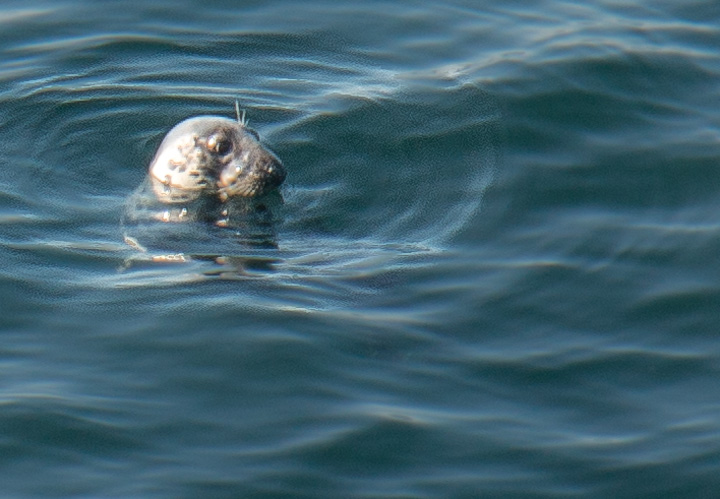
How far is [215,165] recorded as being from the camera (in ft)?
30.3

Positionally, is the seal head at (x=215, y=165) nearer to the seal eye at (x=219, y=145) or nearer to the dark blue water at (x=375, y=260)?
the seal eye at (x=219, y=145)

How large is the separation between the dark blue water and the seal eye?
51 cm

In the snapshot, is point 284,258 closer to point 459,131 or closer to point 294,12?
point 459,131

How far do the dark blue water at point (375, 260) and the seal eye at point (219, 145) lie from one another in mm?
512

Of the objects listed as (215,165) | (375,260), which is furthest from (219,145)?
(375,260)

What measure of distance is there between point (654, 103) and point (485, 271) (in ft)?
9.58

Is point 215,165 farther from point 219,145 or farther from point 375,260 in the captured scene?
point 375,260

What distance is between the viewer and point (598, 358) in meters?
7.38

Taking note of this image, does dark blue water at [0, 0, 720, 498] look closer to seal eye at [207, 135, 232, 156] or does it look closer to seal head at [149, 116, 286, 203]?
→ seal head at [149, 116, 286, 203]

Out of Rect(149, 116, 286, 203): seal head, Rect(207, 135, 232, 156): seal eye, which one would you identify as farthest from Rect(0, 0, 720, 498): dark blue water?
Rect(207, 135, 232, 156): seal eye

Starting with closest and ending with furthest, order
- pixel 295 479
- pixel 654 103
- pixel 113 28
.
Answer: pixel 295 479
pixel 654 103
pixel 113 28

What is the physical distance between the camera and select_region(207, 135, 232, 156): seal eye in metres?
9.19

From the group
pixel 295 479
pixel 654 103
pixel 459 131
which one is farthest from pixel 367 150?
pixel 295 479

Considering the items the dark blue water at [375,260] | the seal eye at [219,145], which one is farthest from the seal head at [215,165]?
the dark blue water at [375,260]
